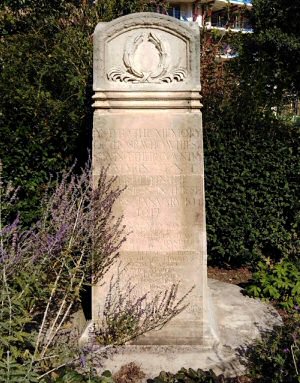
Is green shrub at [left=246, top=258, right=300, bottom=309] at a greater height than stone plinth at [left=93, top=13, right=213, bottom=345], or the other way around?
stone plinth at [left=93, top=13, right=213, bottom=345]

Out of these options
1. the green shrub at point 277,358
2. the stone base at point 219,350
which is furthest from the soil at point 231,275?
the green shrub at point 277,358

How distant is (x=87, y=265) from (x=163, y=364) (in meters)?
0.95

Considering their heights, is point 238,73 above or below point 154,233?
above

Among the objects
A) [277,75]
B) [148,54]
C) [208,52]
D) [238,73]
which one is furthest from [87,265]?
[277,75]

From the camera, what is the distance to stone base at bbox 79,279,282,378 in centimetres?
349

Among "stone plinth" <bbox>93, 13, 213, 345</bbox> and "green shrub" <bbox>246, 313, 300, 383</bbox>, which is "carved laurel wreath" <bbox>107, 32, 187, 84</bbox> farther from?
"green shrub" <bbox>246, 313, 300, 383</bbox>

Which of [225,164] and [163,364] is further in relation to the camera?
[225,164]

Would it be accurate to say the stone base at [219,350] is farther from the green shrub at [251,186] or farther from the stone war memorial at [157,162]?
the green shrub at [251,186]

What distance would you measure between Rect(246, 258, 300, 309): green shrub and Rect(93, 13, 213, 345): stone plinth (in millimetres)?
1232

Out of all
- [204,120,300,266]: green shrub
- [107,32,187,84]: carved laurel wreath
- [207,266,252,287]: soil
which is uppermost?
[107,32,187,84]: carved laurel wreath

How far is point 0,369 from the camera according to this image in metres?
2.48

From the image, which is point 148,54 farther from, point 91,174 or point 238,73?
point 238,73

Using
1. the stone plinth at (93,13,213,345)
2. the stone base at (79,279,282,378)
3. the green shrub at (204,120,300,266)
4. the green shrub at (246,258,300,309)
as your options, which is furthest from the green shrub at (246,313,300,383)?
the green shrub at (204,120,300,266)

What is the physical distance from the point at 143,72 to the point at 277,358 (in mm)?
2321
